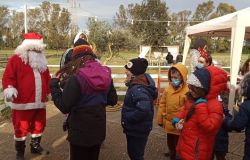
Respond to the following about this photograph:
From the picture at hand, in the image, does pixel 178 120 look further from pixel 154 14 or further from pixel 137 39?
pixel 154 14

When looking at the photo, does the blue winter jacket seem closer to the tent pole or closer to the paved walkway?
the paved walkway

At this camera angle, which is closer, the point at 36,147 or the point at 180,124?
the point at 180,124

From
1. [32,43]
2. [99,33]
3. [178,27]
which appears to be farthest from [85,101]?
[178,27]

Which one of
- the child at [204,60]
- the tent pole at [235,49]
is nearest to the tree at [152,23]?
the tent pole at [235,49]

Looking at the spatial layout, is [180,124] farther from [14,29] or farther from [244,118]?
[14,29]

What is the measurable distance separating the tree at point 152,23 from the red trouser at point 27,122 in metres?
40.8

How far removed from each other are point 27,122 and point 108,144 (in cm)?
148

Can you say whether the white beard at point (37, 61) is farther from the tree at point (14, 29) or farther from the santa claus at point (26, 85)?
the tree at point (14, 29)

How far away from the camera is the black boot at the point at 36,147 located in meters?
5.32

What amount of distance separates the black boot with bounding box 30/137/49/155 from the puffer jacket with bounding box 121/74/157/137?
1693 mm

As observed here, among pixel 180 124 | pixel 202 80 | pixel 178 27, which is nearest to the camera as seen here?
pixel 202 80

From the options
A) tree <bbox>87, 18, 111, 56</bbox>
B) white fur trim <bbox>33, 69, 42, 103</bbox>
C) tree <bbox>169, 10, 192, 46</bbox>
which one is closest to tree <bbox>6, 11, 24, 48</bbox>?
tree <bbox>169, 10, 192, 46</bbox>

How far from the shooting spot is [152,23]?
159ft

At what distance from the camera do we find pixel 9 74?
487cm
